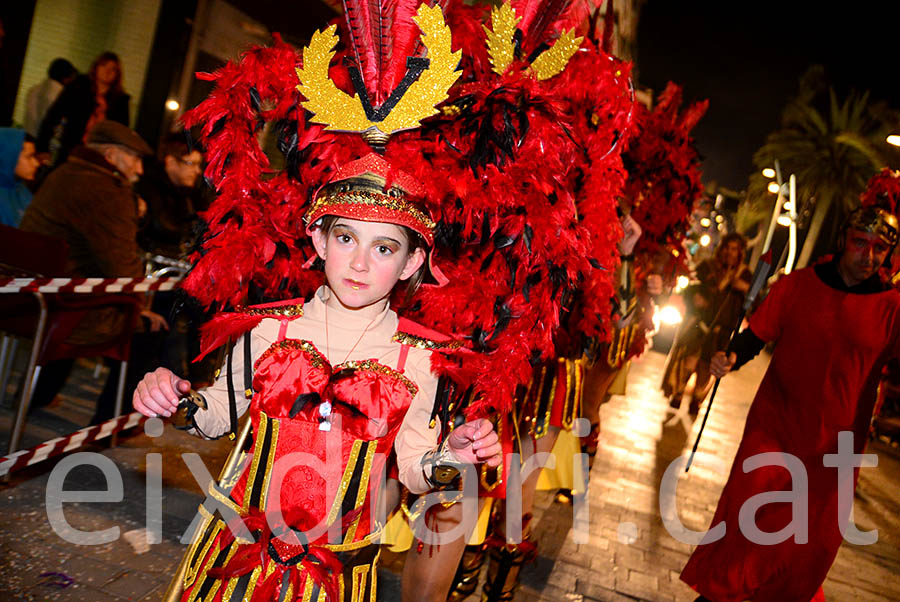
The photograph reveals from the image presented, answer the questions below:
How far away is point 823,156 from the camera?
98.0ft

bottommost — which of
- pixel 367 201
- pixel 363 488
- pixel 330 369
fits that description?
pixel 363 488

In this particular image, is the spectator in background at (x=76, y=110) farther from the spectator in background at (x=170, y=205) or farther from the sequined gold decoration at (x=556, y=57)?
the sequined gold decoration at (x=556, y=57)

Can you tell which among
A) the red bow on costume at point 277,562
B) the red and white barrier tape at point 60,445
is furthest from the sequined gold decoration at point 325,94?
the red and white barrier tape at point 60,445

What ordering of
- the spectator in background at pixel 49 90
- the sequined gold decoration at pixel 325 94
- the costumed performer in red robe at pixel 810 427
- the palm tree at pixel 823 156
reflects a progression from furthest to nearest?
the palm tree at pixel 823 156, the spectator in background at pixel 49 90, the costumed performer in red robe at pixel 810 427, the sequined gold decoration at pixel 325 94

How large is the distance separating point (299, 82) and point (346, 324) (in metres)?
0.84

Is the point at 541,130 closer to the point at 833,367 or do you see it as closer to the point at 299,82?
the point at 299,82

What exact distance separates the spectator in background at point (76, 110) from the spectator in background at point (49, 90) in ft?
0.77

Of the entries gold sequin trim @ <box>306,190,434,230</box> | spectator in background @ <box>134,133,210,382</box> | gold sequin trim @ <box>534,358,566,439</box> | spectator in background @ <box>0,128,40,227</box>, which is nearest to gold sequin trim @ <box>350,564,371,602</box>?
gold sequin trim @ <box>306,190,434,230</box>

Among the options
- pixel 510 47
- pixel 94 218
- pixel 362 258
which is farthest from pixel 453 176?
pixel 94 218

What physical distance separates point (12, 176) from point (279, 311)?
478 cm

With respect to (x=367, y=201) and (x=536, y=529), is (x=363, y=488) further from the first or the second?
(x=536, y=529)

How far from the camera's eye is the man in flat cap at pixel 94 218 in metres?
4.73

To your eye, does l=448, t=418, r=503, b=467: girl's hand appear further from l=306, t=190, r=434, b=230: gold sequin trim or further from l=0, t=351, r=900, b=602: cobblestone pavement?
l=0, t=351, r=900, b=602: cobblestone pavement

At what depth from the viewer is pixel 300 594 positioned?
6.31 ft
